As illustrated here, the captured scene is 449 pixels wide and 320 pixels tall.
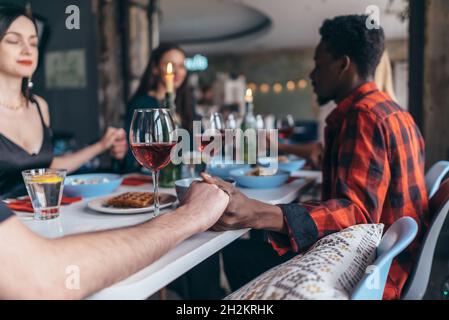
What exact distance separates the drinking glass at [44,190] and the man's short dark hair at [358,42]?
40.4 inches

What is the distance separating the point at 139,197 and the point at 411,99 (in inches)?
80.9

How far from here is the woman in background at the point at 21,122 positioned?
70.7 inches

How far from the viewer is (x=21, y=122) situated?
1.99 meters

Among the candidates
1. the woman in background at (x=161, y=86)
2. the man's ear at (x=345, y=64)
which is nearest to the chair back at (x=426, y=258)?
the man's ear at (x=345, y=64)

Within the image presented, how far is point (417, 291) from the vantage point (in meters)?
1.19

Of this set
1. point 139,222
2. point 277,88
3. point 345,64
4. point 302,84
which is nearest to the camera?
point 139,222

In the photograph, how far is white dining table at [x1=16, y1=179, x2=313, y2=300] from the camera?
708 millimetres

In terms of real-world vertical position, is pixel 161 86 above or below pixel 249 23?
below

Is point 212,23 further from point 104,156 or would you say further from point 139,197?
point 139,197

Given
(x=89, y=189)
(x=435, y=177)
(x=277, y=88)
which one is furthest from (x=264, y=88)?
(x=89, y=189)

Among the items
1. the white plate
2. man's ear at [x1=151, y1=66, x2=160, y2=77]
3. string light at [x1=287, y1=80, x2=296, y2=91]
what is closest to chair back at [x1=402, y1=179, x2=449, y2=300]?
the white plate

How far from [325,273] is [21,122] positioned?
5.74ft

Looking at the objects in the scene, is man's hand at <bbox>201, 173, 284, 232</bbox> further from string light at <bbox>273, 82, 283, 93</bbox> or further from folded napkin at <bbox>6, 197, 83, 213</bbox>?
string light at <bbox>273, 82, 283, 93</bbox>

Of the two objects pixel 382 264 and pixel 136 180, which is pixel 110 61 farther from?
pixel 382 264
